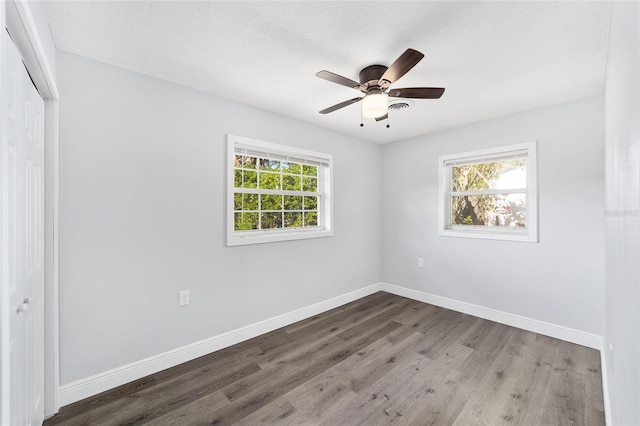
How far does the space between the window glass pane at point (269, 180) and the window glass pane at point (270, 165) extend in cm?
6

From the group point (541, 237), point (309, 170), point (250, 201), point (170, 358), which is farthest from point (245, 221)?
point (541, 237)

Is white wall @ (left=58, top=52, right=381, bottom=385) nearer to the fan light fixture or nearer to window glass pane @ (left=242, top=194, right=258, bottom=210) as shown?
window glass pane @ (left=242, top=194, right=258, bottom=210)

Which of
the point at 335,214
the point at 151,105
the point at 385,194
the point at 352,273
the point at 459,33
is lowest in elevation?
the point at 352,273

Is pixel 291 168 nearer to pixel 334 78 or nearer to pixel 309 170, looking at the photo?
pixel 309 170

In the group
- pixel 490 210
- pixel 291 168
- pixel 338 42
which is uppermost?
pixel 338 42

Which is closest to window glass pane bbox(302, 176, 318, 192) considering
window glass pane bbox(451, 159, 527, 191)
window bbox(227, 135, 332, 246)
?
window bbox(227, 135, 332, 246)

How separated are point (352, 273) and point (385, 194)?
→ 1.36 m

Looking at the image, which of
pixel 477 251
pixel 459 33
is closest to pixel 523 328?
pixel 477 251

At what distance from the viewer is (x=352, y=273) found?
395 cm

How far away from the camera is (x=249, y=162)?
2.98m

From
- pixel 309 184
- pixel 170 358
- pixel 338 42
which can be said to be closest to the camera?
pixel 338 42

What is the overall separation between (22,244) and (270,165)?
2.14 metres

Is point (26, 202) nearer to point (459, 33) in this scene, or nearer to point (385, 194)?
point (459, 33)

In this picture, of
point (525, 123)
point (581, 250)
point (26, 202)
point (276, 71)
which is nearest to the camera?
point (26, 202)
